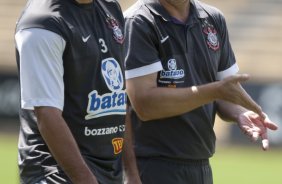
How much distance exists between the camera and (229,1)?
16.2 metres

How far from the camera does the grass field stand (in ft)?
33.4

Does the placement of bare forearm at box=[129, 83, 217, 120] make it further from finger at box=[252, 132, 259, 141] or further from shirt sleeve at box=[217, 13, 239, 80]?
shirt sleeve at box=[217, 13, 239, 80]

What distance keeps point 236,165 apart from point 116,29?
692 cm

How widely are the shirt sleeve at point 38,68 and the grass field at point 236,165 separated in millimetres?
6092

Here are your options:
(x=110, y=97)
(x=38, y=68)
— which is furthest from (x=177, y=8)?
(x=38, y=68)

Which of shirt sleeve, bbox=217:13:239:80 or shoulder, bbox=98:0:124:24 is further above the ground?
shoulder, bbox=98:0:124:24

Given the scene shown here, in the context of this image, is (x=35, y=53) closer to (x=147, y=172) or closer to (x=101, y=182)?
(x=101, y=182)

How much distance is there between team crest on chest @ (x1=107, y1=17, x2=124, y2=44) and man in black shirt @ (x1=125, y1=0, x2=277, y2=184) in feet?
1.43

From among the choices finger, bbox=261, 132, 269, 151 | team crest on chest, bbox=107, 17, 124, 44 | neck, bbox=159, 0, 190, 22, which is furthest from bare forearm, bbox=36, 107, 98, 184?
neck, bbox=159, 0, 190, 22

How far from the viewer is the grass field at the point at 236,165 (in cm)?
1017

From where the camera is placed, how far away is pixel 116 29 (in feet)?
14.0

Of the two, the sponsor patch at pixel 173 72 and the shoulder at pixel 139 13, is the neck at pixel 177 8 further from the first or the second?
the sponsor patch at pixel 173 72

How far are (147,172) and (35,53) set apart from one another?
1.38 meters


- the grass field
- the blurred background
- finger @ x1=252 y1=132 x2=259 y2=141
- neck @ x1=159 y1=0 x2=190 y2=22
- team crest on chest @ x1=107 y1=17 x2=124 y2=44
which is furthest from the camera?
the blurred background
